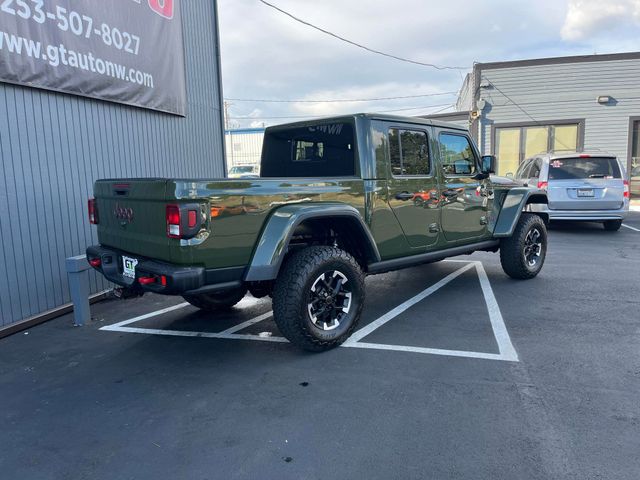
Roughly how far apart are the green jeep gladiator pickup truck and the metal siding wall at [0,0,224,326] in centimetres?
104

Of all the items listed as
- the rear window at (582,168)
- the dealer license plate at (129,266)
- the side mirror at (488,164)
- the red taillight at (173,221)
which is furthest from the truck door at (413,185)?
the rear window at (582,168)

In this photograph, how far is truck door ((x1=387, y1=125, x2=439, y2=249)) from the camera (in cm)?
453

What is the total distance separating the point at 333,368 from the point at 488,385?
3.68ft

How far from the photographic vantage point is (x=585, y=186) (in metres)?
9.62

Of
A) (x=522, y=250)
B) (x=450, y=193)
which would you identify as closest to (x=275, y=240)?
(x=450, y=193)

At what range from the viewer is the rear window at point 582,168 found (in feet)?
31.9

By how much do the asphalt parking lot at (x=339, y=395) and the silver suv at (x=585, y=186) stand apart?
15.7 ft

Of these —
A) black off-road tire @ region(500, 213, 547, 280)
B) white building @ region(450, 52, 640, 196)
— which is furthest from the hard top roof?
white building @ region(450, 52, 640, 196)

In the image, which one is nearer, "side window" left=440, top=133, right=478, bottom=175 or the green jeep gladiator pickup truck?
the green jeep gladiator pickup truck

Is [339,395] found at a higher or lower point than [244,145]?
lower

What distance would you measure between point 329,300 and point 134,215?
1.68 meters

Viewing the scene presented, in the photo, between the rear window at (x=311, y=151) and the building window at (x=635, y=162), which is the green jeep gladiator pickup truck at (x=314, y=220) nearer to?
the rear window at (x=311, y=151)

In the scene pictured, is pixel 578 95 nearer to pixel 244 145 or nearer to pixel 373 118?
pixel 373 118

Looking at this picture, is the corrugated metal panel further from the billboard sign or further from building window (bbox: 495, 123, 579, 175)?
the billboard sign
